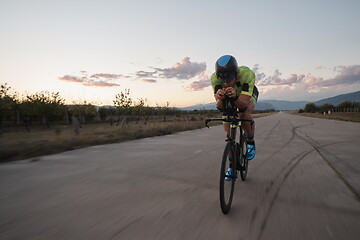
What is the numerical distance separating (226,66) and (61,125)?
171 ft

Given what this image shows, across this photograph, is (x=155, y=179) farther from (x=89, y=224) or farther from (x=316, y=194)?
(x=316, y=194)

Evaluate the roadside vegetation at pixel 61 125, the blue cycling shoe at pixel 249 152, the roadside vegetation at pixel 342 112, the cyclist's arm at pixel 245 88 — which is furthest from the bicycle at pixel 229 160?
the roadside vegetation at pixel 342 112

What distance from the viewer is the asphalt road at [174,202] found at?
6.39 ft

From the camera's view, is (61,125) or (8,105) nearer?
(8,105)

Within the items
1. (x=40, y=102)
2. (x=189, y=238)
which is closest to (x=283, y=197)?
(x=189, y=238)

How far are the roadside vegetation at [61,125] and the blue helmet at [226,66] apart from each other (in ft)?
19.8

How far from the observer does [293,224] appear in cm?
207

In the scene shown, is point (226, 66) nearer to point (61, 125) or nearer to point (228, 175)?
point (228, 175)

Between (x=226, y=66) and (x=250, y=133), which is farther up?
(x=226, y=66)

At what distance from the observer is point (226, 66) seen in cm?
262

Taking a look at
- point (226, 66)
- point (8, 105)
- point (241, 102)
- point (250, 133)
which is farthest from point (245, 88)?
point (8, 105)

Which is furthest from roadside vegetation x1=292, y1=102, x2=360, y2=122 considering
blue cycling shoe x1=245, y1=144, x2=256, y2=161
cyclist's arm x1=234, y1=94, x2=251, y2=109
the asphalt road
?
cyclist's arm x1=234, y1=94, x2=251, y2=109

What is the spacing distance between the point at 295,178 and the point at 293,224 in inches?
71.4

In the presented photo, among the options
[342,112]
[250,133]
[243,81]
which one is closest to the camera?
[243,81]
